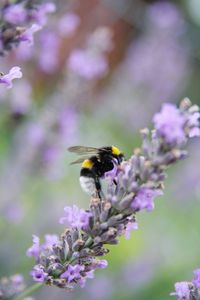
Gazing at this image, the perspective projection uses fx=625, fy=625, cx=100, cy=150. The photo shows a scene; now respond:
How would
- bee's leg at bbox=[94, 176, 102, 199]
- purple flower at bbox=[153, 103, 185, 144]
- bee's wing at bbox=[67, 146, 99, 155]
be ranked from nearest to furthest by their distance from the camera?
purple flower at bbox=[153, 103, 185, 144]
bee's leg at bbox=[94, 176, 102, 199]
bee's wing at bbox=[67, 146, 99, 155]

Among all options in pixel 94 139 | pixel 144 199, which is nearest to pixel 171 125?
pixel 144 199

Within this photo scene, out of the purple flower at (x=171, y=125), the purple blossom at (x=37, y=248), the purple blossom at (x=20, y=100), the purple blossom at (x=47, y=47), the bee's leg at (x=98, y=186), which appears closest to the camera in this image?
the purple flower at (x=171, y=125)

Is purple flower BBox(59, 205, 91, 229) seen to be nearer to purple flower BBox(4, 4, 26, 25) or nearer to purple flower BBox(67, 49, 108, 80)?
purple flower BBox(4, 4, 26, 25)

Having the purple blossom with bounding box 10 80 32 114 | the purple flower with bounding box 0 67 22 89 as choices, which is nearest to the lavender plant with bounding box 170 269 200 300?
the purple flower with bounding box 0 67 22 89

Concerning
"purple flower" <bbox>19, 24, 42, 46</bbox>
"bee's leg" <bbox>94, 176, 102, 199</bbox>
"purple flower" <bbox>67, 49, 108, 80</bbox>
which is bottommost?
"bee's leg" <bbox>94, 176, 102, 199</bbox>

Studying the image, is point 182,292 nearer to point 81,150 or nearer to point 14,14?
point 81,150

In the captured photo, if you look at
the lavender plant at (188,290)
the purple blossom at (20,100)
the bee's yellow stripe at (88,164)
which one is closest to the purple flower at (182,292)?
the lavender plant at (188,290)

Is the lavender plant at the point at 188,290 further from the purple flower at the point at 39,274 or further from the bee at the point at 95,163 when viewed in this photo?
the bee at the point at 95,163
